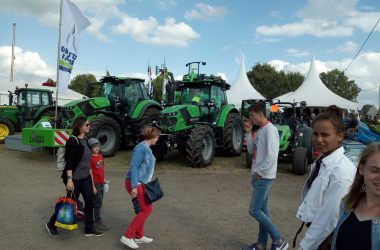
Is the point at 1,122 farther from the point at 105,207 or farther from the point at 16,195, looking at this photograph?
the point at 105,207

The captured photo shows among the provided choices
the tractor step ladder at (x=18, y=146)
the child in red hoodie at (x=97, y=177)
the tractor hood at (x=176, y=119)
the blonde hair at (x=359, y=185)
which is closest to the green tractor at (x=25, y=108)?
the tractor step ladder at (x=18, y=146)

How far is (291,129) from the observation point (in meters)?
10.7

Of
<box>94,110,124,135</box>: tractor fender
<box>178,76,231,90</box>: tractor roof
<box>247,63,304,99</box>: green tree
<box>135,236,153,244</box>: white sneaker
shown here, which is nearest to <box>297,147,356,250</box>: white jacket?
<box>135,236,153,244</box>: white sneaker

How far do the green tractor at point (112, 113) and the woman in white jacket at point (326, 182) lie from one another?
26.4 ft

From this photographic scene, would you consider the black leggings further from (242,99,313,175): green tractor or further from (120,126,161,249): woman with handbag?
(242,99,313,175): green tractor

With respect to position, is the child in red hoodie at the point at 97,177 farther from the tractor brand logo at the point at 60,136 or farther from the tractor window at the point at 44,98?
the tractor window at the point at 44,98

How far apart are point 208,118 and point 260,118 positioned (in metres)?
6.49

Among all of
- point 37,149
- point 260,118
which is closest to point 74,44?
point 37,149

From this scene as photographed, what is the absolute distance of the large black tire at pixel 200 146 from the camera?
9156 mm

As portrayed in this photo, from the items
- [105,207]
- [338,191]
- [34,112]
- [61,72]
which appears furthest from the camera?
[34,112]

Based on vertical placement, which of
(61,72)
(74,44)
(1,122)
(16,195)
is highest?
(74,44)

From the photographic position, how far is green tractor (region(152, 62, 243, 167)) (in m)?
9.41

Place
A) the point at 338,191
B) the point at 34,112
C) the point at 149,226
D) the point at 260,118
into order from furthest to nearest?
the point at 34,112, the point at 149,226, the point at 260,118, the point at 338,191

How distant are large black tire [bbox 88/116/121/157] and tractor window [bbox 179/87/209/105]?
2145 mm
